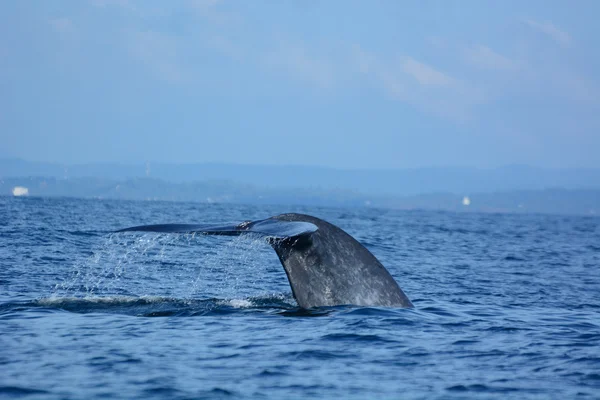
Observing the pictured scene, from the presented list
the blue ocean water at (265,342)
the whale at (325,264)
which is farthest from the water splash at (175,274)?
the whale at (325,264)

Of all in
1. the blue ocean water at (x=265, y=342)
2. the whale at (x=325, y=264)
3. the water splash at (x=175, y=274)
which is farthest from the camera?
the water splash at (x=175, y=274)

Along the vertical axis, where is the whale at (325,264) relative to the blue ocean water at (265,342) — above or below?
above

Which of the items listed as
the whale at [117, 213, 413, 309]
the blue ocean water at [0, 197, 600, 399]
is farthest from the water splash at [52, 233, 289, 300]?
the whale at [117, 213, 413, 309]

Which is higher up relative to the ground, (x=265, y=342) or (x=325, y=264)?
(x=325, y=264)

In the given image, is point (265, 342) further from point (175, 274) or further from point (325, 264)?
point (175, 274)

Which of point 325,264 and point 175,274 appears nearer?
point 325,264

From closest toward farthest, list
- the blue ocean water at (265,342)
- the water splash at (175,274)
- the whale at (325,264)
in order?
the blue ocean water at (265,342), the whale at (325,264), the water splash at (175,274)

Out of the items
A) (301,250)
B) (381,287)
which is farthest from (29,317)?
(381,287)

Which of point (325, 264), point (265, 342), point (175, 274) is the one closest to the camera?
point (265, 342)

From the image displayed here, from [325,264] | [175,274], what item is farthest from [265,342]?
[175,274]

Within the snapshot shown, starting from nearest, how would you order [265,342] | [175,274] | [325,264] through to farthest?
[265,342] → [325,264] → [175,274]

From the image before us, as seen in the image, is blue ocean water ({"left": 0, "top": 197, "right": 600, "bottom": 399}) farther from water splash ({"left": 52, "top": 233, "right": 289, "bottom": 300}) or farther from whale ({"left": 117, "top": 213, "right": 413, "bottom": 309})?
whale ({"left": 117, "top": 213, "right": 413, "bottom": 309})

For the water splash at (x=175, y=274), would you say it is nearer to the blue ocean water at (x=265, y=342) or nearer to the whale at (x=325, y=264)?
the blue ocean water at (x=265, y=342)

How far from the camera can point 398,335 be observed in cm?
914
